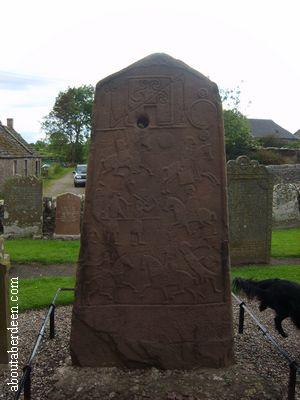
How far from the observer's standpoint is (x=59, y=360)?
535 cm

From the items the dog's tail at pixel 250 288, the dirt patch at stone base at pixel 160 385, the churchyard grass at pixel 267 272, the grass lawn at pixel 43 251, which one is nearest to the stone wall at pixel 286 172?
the churchyard grass at pixel 267 272

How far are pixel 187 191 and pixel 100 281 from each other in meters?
1.30

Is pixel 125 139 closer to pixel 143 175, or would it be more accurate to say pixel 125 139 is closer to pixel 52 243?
pixel 143 175

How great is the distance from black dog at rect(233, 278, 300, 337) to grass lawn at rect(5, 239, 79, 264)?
6248 mm

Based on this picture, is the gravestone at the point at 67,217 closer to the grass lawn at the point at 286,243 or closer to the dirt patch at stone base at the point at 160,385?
the grass lawn at the point at 286,243

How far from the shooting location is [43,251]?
39.7ft

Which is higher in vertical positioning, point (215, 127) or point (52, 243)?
point (215, 127)

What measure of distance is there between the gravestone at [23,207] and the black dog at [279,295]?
29.7 ft

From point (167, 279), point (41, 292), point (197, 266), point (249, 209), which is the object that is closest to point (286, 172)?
point (249, 209)

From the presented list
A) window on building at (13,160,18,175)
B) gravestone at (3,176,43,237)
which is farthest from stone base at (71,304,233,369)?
window on building at (13,160,18,175)

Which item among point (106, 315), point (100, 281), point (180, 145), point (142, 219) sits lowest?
point (106, 315)

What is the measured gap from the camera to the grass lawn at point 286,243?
12281 millimetres

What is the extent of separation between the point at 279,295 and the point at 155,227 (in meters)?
2.07

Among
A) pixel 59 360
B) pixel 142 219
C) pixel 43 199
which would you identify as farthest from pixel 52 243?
pixel 142 219
